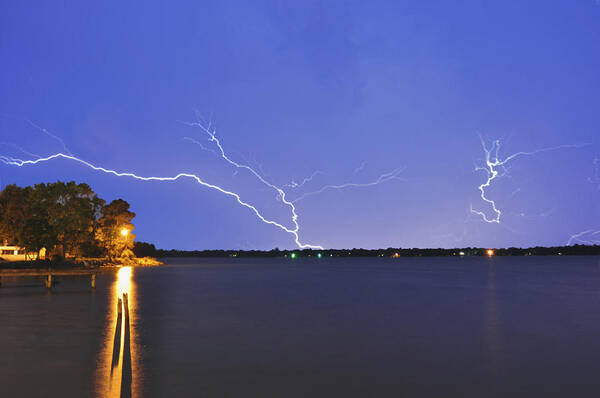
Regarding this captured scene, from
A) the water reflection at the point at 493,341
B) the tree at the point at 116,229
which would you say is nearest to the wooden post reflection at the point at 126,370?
the water reflection at the point at 493,341

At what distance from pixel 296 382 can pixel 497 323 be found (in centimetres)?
1575

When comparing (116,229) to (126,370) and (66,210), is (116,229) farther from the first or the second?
(126,370)

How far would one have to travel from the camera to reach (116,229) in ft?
351

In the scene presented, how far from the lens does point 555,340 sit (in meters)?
20.2

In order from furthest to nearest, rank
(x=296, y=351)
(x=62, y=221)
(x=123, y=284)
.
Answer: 1. (x=62, y=221)
2. (x=123, y=284)
3. (x=296, y=351)

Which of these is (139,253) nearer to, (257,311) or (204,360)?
(257,311)

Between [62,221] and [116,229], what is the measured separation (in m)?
16.9

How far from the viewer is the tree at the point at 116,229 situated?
10588 cm

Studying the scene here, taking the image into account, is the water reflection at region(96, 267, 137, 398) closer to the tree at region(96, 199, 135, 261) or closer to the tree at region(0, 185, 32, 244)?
the tree at region(96, 199, 135, 261)

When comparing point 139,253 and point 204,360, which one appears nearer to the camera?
point 204,360

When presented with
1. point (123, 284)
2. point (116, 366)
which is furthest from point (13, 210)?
point (116, 366)

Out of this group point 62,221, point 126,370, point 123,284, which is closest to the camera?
point 126,370

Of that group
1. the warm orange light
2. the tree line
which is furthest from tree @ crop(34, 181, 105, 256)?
the warm orange light

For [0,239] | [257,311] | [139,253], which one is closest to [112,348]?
[257,311]
